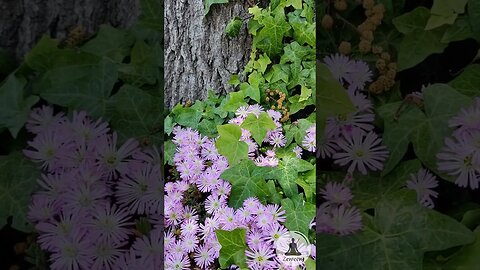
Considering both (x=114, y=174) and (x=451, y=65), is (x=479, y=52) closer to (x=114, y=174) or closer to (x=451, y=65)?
(x=451, y=65)

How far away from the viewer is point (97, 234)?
99 cm

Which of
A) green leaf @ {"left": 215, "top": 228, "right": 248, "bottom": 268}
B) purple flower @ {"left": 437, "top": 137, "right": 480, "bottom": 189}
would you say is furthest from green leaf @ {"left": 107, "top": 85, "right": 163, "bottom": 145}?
green leaf @ {"left": 215, "top": 228, "right": 248, "bottom": 268}

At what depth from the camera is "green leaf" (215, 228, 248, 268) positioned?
66.6 inches

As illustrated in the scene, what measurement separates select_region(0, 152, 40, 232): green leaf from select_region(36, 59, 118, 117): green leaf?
0.41ft

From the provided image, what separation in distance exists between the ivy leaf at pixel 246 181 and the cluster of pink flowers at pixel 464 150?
794mm

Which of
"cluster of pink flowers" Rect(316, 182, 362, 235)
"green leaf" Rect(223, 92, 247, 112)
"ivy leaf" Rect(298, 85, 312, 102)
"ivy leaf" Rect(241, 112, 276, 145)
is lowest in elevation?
"ivy leaf" Rect(241, 112, 276, 145)

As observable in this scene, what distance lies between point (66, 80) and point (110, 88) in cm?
8

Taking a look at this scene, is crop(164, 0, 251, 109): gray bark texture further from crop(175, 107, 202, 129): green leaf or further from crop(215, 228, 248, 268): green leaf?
crop(215, 228, 248, 268): green leaf

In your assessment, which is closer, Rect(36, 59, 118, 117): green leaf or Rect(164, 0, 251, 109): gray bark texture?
Rect(36, 59, 118, 117): green leaf

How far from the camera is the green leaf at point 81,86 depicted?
0.98m

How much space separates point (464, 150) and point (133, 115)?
1.99ft

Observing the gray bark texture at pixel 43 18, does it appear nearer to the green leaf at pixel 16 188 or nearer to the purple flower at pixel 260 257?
the green leaf at pixel 16 188

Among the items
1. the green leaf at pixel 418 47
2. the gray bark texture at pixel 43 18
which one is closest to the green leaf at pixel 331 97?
the green leaf at pixel 418 47

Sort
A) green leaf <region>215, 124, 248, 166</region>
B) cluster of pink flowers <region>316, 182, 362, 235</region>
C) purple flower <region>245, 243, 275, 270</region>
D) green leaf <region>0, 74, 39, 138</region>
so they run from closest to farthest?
green leaf <region>0, 74, 39, 138</region>, cluster of pink flowers <region>316, 182, 362, 235</region>, purple flower <region>245, 243, 275, 270</region>, green leaf <region>215, 124, 248, 166</region>
